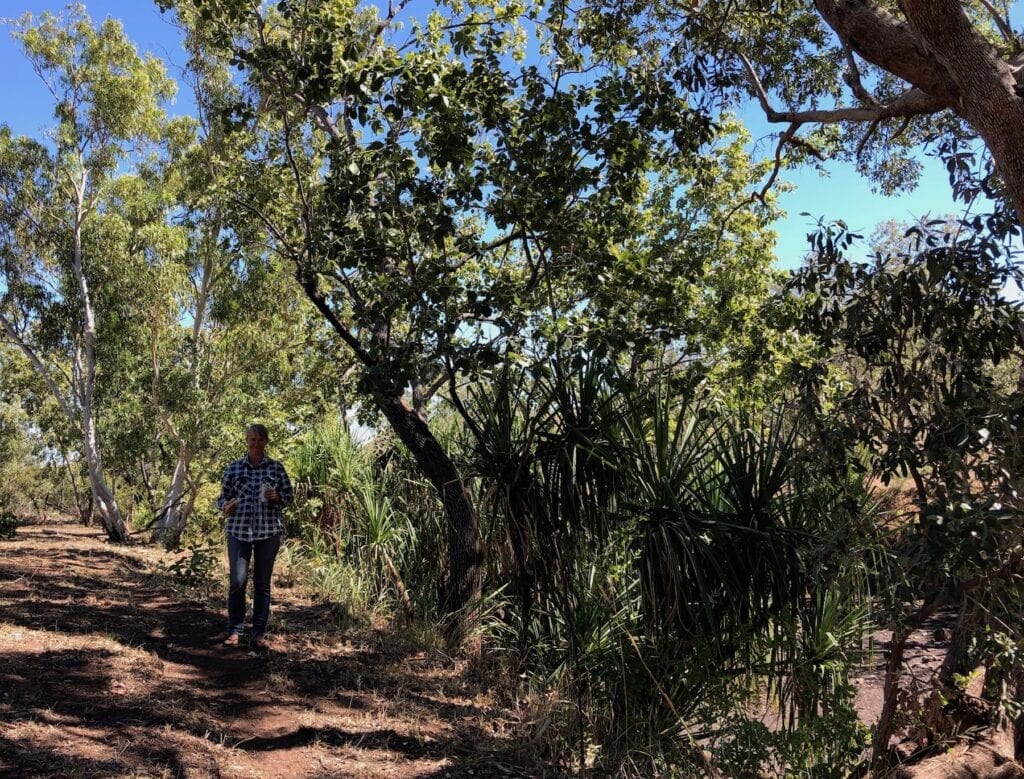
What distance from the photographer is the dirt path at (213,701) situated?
4.15m

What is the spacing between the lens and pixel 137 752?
409 cm

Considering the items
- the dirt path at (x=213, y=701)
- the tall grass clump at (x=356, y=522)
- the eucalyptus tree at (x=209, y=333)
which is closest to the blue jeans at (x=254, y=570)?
the dirt path at (x=213, y=701)

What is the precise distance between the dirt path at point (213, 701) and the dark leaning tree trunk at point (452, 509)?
0.72 m

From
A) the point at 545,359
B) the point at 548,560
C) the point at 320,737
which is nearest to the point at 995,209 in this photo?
the point at 545,359

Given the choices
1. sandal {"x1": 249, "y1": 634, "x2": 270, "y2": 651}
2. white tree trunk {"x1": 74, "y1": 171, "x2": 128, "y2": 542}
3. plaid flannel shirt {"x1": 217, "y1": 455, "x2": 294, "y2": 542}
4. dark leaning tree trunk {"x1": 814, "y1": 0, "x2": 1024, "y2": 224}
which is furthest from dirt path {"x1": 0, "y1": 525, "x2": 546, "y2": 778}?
white tree trunk {"x1": 74, "y1": 171, "x2": 128, "y2": 542}

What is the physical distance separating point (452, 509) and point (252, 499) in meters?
1.93

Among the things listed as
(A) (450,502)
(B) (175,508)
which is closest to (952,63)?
(A) (450,502)

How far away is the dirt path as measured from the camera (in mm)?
4152

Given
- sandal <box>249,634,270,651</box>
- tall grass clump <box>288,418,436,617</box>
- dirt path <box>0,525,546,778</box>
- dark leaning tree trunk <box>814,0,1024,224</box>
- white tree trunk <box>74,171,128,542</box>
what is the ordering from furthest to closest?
white tree trunk <box>74,171,128,542</box>
tall grass clump <box>288,418,436,617</box>
sandal <box>249,634,270,651</box>
dirt path <box>0,525,546,778</box>
dark leaning tree trunk <box>814,0,1024,224</box>

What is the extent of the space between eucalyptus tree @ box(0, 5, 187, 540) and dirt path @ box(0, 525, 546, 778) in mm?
8381

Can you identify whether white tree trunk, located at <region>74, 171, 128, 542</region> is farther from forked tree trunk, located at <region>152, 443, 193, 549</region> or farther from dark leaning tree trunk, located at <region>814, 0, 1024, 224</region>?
dark leaning tree trunk, located at <region>814, 0, 1024, 224</region>

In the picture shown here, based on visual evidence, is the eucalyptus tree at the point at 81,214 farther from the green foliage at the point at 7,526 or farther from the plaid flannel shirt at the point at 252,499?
the plaid flannel shirt at the point at 252,499

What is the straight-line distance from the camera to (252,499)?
5816 mm

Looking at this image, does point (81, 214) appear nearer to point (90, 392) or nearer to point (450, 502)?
point (90, 392)
